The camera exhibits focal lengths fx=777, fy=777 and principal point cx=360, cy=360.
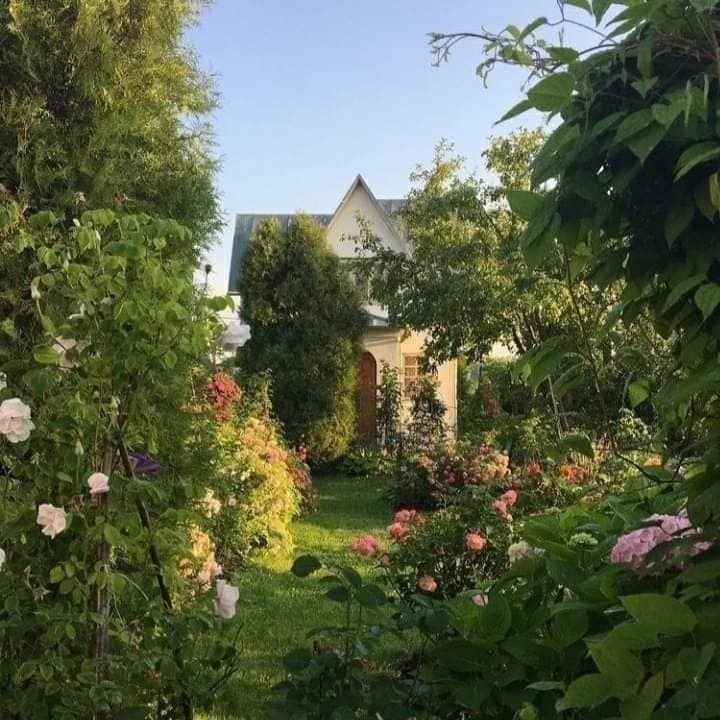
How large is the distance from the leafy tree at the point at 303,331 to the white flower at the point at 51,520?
11151 mm

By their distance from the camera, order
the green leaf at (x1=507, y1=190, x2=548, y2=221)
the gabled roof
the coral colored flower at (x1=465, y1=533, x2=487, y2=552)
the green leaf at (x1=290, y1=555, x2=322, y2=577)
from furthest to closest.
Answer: the gabled roof → the coral colored flower at (x1=465, y1=533, x2=487, y2=552) → the green leaf at (x1=290, y1=555, x2=322, y2=577) → the green leaf at (x1=507, y1=190, x2=548, y2=221)

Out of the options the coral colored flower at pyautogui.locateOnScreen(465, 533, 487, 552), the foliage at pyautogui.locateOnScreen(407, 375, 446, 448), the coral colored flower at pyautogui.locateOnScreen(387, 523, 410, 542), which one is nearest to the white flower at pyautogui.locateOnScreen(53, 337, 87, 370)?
the coral colored flower at pyautogui.locateOnScreen(465, 533, 487, 552)

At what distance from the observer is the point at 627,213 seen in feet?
3.92

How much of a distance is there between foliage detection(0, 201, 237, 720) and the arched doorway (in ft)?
39.4

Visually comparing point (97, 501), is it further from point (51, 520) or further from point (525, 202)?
point (525, 202)

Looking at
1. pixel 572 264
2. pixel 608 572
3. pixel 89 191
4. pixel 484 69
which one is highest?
pixel 89 191

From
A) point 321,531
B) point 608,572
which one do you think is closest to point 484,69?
point 608,572

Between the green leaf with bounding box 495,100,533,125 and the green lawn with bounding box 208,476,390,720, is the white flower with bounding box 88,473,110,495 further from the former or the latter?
the green leaf with bounding box 495,100,533,125

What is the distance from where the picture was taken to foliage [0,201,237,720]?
200 cm

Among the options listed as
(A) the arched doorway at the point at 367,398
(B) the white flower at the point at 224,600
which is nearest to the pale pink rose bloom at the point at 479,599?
(B) the white flower at the point at 224,600

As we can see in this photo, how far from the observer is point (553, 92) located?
43.5 inches

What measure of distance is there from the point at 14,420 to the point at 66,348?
0.23 metres

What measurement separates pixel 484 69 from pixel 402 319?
1159 centimetres

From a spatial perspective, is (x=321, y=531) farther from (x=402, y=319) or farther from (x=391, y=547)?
(x=402, y=319)
